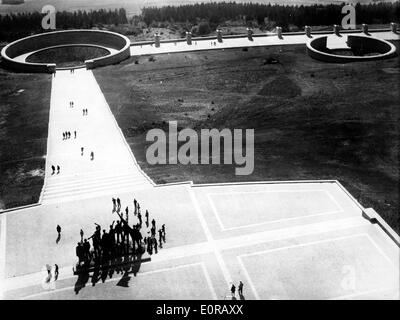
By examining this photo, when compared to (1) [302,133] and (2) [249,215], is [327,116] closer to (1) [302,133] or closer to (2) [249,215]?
(1) [302,133]

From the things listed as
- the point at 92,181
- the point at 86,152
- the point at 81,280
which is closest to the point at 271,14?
the point at 86,152

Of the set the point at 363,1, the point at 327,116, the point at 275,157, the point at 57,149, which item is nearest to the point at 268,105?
the point at 327,116

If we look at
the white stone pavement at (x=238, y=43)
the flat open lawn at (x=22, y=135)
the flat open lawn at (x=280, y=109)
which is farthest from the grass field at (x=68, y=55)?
the flat open lawn at (x=280, y=109)

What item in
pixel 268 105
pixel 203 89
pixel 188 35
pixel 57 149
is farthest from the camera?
pixel 188 35

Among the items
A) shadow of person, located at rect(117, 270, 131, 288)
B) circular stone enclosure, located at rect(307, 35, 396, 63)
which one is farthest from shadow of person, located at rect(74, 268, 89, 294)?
circular stone enclosure, located at rect(307, 35, 396, 63)

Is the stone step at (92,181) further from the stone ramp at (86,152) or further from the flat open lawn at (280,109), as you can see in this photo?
the flat open lawn at (280,109)
